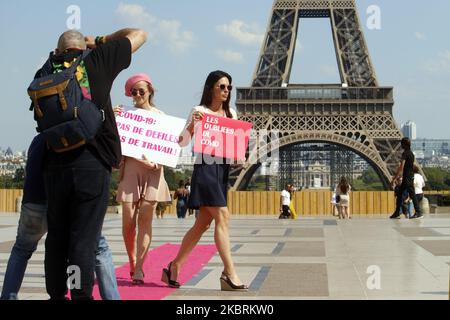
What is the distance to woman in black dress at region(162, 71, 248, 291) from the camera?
7.61 metres

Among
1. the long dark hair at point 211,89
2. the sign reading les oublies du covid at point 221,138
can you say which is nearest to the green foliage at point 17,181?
the long dark hair at point 211,89

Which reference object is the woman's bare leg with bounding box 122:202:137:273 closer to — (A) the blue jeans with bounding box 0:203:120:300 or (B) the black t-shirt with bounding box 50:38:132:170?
(A) the blue jeans with bounding box 0:203:120:300

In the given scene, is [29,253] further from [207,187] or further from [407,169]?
[407,169]

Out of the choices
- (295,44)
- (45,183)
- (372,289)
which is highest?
(295,44)

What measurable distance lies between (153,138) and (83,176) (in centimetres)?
305

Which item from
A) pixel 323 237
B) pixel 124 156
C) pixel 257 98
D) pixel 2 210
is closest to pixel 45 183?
pixel 124 156

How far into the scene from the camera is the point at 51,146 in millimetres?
5102

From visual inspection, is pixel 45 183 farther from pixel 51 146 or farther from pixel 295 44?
pixel 295 44

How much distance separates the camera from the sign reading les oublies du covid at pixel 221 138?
7.70 m

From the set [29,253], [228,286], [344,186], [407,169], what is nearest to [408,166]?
[407,169]

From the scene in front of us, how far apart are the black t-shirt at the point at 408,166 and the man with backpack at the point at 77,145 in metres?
14.1

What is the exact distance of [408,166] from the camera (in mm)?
18953

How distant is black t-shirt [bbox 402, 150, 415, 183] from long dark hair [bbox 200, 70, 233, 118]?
11443mm

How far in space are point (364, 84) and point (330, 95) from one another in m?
3.05
